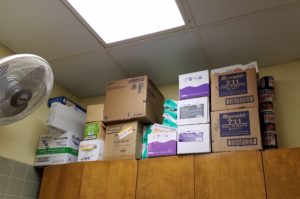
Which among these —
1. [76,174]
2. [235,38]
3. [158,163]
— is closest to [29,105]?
[76,174]

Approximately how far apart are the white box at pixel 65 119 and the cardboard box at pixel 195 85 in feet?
3.06

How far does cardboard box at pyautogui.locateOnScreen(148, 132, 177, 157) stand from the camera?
1832mm

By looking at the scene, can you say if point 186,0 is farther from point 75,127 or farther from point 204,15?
point 75,127

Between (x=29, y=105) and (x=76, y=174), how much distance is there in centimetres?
63

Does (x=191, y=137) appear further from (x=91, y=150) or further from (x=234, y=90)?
(x=91, y=150)

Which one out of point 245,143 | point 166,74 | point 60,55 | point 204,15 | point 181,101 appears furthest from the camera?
point 166,74

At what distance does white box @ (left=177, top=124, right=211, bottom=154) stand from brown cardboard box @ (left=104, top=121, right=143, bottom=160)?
1.08ft

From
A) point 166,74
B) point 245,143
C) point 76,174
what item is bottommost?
point 76,174

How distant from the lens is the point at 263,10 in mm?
1728

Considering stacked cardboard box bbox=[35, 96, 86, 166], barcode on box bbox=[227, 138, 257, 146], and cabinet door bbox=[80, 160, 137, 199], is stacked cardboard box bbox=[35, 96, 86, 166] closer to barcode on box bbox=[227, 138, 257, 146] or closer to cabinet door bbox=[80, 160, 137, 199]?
cabinet door bbox=[80, 160, 137, 199]

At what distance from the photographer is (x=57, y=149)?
2223 millimetres

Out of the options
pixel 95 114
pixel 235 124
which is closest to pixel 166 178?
pixel 235 124

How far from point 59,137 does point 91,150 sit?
33 cm

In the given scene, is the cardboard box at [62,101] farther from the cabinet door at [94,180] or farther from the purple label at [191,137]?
the purple label at [191,137]
